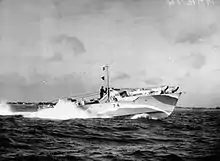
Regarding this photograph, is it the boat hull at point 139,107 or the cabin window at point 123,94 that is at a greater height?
the cabin window at point 123,94

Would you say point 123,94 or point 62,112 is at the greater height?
point 123,94

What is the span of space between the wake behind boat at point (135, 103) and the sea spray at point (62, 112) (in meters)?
1.59

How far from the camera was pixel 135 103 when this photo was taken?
165 ft

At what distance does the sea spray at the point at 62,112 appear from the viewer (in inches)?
2174

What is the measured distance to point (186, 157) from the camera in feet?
48.1

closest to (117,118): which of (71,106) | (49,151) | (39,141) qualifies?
(71,106)

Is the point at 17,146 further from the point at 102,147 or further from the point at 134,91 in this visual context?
the point at 134,91

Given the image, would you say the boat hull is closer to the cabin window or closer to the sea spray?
the cabin window

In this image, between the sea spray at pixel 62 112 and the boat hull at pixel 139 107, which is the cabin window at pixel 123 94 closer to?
the boat hull at pixel 139 107

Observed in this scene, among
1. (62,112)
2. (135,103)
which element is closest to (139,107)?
(135,103)

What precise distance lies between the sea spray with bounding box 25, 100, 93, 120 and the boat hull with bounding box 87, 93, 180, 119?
4.22 m

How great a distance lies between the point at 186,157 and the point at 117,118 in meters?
37.0

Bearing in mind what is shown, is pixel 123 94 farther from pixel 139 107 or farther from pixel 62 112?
pixel 62 112

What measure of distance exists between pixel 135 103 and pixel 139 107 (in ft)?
3.27
